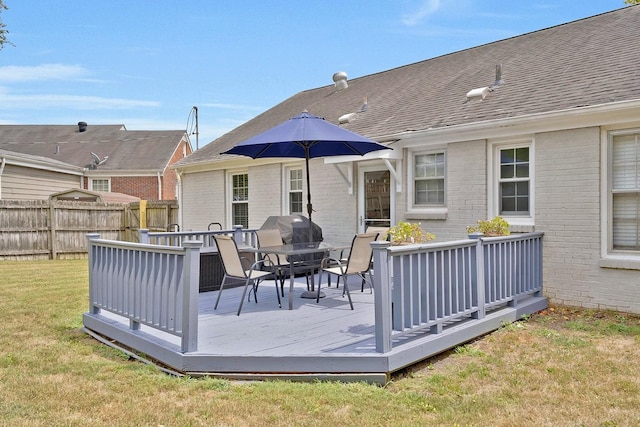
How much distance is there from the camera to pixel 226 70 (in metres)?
23.2

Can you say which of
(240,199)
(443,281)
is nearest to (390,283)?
(443,281)

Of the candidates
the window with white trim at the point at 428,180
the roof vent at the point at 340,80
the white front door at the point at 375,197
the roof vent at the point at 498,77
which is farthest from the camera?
the roof vent at the point at 340,80

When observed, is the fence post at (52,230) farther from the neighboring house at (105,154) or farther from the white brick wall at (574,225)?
the white brick wall at (574,225)

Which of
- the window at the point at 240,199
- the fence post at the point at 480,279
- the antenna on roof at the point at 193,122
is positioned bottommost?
the fence post at the point at 480,279

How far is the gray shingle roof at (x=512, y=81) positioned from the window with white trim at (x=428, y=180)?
1.90 feet

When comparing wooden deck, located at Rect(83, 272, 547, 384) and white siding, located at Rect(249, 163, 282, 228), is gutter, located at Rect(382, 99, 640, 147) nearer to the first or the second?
wooden deck, located at Rect(83, 272, 547, 384)

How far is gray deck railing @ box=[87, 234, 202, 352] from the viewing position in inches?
168

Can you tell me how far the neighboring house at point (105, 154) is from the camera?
24094 millimetres

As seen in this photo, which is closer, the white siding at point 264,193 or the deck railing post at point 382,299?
the deck railing post at point 382,299

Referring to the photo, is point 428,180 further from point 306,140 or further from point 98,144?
point 98,144

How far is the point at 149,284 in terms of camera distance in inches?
190

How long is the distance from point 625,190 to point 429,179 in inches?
117

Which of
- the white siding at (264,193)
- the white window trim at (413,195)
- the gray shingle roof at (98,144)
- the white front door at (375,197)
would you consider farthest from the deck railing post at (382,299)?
the gray shingle roof at (98,144)

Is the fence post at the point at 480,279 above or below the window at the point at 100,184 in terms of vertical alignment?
below
